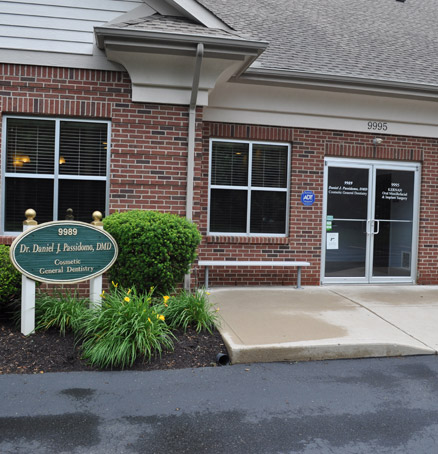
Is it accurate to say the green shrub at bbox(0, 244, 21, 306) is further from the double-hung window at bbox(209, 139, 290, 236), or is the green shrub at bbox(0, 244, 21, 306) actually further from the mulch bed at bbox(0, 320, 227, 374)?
the double-hung window at bbox(209, 139, 290, 236)

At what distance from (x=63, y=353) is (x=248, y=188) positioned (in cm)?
461

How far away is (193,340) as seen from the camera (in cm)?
522

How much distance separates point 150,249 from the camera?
221 inches

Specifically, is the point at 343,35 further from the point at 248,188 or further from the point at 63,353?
A: the point at 63,353

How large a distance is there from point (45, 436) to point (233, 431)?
1.35m

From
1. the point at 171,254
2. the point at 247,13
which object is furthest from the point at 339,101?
the point at 171,254

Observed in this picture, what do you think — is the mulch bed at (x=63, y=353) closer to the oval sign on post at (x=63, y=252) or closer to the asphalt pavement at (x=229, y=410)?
the asphalt pavement at (x=229, y=410)

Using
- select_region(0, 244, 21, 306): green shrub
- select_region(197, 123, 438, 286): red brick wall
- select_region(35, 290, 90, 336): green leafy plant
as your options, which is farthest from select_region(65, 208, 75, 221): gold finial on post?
select_region(197, 123, 438, 286): red brick wall

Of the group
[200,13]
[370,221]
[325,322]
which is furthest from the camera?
[370,221]

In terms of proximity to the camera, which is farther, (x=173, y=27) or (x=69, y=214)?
(x=69, y=214)

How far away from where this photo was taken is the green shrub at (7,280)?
5395 millimetres

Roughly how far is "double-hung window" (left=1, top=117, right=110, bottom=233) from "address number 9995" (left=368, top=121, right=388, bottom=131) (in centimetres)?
480

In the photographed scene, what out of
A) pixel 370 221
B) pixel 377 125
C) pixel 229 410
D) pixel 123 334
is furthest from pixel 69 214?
pixel 377 125

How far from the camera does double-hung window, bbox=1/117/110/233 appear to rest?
23.0 ft
